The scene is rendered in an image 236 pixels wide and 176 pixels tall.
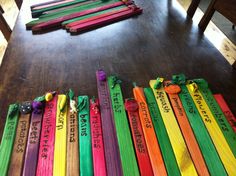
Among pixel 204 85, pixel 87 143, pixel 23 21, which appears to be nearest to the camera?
pixel 87 143

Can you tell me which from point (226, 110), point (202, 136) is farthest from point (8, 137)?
point (226, 110)

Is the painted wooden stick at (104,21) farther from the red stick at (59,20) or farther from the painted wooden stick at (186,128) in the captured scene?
the painted wooden stick at (186,128)

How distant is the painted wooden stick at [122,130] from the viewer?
1.95 ft

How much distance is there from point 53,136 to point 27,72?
0.34 metres

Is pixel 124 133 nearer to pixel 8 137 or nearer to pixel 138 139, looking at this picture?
pixel 138 139

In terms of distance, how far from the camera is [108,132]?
0.67 metres

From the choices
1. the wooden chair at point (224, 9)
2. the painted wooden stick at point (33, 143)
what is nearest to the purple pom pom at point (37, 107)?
the painted wooden stick at point (33, 143)

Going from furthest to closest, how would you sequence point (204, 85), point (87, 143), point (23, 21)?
point (23, 21) → point (204, 85) → point (87, 143)

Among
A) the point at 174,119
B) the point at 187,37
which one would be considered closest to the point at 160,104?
the point at 174,119

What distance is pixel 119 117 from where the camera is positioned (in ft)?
2.30

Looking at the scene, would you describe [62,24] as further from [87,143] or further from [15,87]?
[87,143]

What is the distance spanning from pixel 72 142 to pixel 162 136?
24 cm

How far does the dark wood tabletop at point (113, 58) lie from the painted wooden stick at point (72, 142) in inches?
3.9

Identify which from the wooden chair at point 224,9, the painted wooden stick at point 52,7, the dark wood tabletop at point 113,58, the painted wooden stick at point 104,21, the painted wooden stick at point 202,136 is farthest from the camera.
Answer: the painted wooden stick at point 52,7
